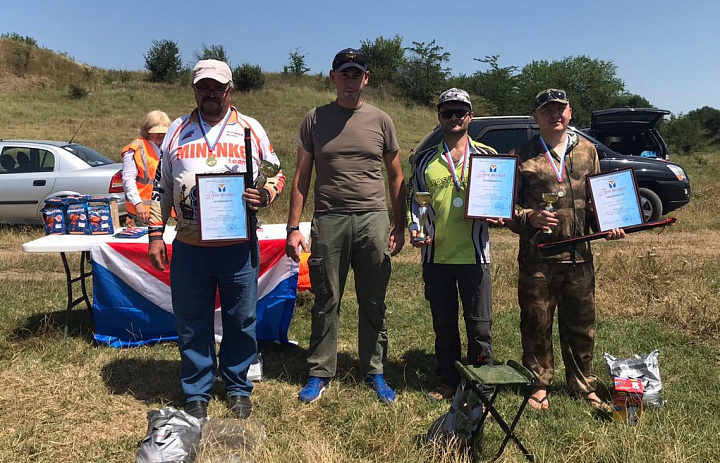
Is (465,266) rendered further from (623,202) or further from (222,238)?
(222,238)

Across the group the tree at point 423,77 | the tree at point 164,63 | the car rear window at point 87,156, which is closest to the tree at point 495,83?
the tree at point 423,77

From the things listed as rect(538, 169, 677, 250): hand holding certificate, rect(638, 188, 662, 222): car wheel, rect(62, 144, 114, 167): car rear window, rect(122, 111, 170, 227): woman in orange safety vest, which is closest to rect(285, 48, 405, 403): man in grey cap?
rect(538, 169, 677, 250): hand holding certificate

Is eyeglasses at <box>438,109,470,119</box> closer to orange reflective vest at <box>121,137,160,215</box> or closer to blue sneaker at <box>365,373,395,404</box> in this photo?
blue sneaker at <box>365,373,395,404</box>

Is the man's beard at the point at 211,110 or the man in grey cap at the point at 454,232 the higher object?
the man's beard at the point at 211,110

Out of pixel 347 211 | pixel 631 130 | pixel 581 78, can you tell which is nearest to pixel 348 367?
pixel 347 211

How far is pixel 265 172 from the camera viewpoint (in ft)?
9.71

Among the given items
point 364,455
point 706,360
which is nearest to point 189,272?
point 364,455

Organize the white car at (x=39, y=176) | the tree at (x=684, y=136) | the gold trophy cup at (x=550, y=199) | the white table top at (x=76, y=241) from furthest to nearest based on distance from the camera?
the tree at (x=684, y=136)
the white car at (x=39, y=176)
the white table top at (x=76, y=241)
the gold trophy cup at (x=550, y=199)

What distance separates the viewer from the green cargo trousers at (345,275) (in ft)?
10.4

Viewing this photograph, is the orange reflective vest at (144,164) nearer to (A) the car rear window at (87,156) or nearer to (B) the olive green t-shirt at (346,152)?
(B) the olive green t-shirt at (346,152)

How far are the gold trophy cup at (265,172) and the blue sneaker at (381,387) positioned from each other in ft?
4.69

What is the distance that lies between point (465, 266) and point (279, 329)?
170cm

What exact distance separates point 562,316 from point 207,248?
2099mm

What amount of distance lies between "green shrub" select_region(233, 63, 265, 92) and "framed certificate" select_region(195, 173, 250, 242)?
102 feet
